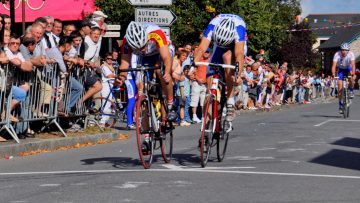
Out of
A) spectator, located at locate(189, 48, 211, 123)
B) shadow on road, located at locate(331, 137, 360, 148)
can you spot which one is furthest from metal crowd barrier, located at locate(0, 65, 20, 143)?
spectator, located at locate(189, 48, 211, 123)

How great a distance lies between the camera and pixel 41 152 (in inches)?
553

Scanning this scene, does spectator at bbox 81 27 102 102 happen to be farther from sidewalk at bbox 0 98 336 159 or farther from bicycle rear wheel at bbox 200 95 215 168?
bicycle rear wheel at bbox 200 95 215 168

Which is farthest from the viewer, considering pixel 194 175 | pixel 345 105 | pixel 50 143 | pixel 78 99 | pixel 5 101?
pixel 345 105

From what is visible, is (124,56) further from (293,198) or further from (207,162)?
(293,198)

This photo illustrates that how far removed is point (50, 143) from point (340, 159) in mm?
4863

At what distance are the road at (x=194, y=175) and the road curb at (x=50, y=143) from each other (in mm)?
344

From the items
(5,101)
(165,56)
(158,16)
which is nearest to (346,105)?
(158,16)

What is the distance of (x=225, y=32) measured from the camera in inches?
440

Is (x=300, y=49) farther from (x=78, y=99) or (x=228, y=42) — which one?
(x=228, y=42)

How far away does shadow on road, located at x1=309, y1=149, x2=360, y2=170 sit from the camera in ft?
37.0

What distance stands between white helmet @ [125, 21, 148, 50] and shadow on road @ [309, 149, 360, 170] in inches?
110

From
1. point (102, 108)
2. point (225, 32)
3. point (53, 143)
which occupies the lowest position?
point (53, 143)

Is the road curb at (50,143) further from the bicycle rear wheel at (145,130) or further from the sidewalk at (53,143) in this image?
the bicycle rear wheel at (145,130)

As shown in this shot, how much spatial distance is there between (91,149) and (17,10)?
1933cm
